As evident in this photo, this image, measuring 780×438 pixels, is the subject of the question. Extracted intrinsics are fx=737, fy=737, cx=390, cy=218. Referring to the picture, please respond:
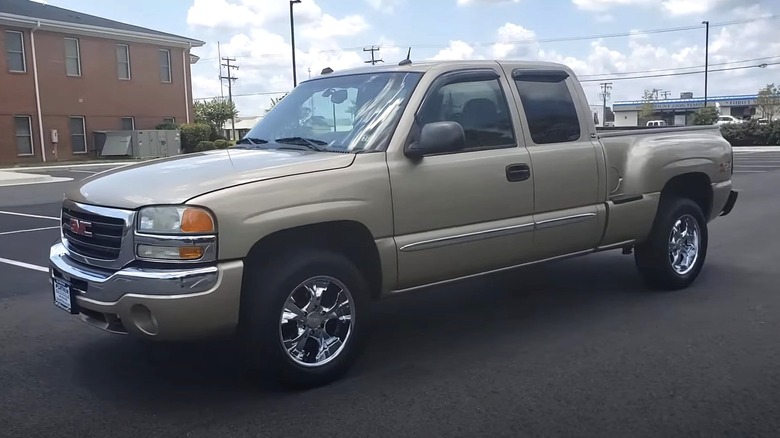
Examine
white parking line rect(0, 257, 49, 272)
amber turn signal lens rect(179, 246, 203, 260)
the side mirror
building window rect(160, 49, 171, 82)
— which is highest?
building window rect(160, 49, 171, 82)

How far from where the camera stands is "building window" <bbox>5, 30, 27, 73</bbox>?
100 feet

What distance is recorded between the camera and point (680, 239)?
6859 mm

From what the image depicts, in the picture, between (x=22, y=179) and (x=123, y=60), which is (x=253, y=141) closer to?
(x=22, y=179)

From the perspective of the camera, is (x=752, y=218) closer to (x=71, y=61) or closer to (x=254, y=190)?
(x=254, y=190)

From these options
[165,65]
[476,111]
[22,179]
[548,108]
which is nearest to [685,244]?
[548,108]

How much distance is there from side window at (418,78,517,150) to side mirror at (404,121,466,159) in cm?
30

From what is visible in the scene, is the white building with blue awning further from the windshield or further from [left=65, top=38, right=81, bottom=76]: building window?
the windshield

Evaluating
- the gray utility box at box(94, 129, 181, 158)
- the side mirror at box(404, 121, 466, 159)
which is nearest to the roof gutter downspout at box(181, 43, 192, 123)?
the gray utility box at box(94, 129, 181, 158)

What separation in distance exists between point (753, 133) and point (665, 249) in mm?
39762

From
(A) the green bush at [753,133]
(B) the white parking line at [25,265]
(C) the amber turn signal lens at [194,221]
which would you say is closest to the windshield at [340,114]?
(C) the amber turn signal lens at [194,221]

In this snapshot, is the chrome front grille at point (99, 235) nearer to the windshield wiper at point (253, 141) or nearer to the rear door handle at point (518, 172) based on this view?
the windshield wiper at point (253, 141)

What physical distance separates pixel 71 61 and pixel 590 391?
33235mm

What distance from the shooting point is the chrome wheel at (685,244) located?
22.3 ft

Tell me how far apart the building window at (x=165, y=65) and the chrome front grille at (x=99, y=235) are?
111 feet
